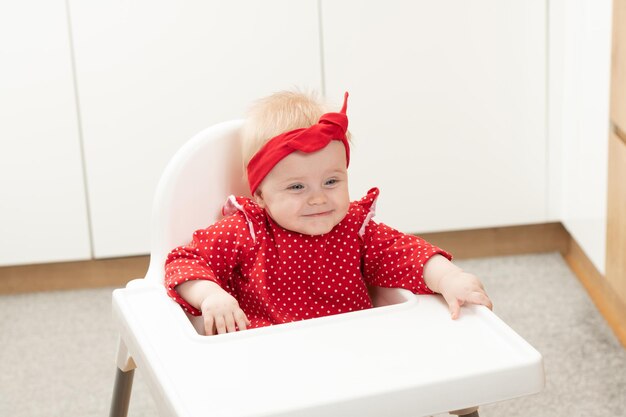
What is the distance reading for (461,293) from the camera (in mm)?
1056

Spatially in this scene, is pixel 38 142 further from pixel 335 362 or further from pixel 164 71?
pixel 335 362

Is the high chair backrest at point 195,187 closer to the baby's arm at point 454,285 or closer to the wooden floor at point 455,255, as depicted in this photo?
the baby's arm at point 454,285

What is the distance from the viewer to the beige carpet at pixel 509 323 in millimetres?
1738

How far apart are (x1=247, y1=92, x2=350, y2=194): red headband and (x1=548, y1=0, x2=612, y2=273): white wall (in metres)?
0.94

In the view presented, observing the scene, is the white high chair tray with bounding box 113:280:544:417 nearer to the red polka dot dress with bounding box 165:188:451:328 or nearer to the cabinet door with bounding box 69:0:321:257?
the red polka dot dress with bounding box 165:188:451:328

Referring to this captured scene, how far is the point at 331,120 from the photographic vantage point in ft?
3.80

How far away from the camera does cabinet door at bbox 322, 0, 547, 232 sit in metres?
2.20

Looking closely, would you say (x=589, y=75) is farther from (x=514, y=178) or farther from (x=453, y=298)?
(x=453, y=298)

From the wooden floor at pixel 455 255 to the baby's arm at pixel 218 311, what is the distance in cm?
126

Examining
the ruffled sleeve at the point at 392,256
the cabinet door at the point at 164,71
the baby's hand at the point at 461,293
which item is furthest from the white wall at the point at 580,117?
the baby's hand at the point at 461,293

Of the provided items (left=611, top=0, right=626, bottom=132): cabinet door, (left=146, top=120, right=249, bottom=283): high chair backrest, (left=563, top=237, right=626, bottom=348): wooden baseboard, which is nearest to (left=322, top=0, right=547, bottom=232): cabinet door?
(left=563, top=237, right=626, bottom=348): wooden baseboard

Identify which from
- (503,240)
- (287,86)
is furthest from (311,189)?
(503,240)

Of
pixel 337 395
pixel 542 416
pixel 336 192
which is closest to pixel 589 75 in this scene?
pixel 542 416

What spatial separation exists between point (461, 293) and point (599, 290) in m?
1.15
